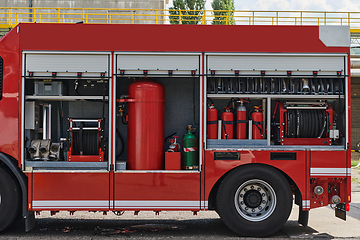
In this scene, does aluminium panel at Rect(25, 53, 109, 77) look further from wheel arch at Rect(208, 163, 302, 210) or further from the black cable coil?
the black cable coil

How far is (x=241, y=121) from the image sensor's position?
6.32 metres

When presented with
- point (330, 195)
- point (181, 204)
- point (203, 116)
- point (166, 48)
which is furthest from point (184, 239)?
point (166, 48)

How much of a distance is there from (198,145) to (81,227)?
8.30 feet

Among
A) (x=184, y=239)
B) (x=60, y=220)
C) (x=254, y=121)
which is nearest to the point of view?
(x=184, y=239)

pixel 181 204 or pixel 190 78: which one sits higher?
pixel 190 78

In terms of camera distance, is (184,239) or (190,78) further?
(190,78)

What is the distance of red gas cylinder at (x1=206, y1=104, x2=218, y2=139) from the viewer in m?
6.13

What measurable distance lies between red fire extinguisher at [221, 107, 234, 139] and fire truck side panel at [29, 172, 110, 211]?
198 centimetres

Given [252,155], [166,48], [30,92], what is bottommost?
[252,155]

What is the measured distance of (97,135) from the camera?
6.20 metres

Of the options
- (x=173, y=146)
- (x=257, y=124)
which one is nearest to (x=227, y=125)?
(x=257, y=124)

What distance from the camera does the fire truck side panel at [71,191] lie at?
586 centimetres

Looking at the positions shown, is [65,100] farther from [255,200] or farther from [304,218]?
[304,218]

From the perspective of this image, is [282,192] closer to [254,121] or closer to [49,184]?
[254,121]
